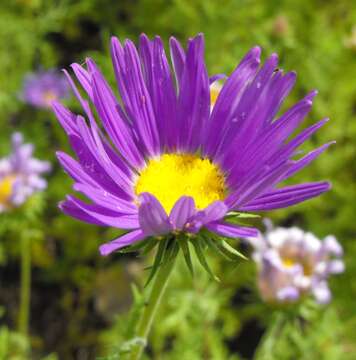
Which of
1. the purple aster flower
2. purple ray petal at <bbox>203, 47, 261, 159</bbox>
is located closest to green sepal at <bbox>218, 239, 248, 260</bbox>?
purple ray petal at <bbox>203, 47, 261, 159</bbox>

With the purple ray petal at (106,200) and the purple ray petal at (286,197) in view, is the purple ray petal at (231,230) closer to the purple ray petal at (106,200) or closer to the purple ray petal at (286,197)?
the purple ray petal at (286,197)

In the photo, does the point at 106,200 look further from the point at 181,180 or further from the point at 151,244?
the point at 181,180

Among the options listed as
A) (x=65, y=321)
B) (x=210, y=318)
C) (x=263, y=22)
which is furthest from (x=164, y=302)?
(x=263, y=22)

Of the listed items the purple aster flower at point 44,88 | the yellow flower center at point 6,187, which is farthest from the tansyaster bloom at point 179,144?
the purple aster flower at point 44,88

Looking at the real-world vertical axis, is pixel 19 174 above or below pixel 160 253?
above

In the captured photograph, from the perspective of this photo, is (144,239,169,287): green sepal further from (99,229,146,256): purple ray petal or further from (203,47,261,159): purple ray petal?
(203,47,261,159): purple ray petal

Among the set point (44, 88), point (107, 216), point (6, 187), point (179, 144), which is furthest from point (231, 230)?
point (44, 88)

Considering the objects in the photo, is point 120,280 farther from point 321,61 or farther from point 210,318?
point 321,61
